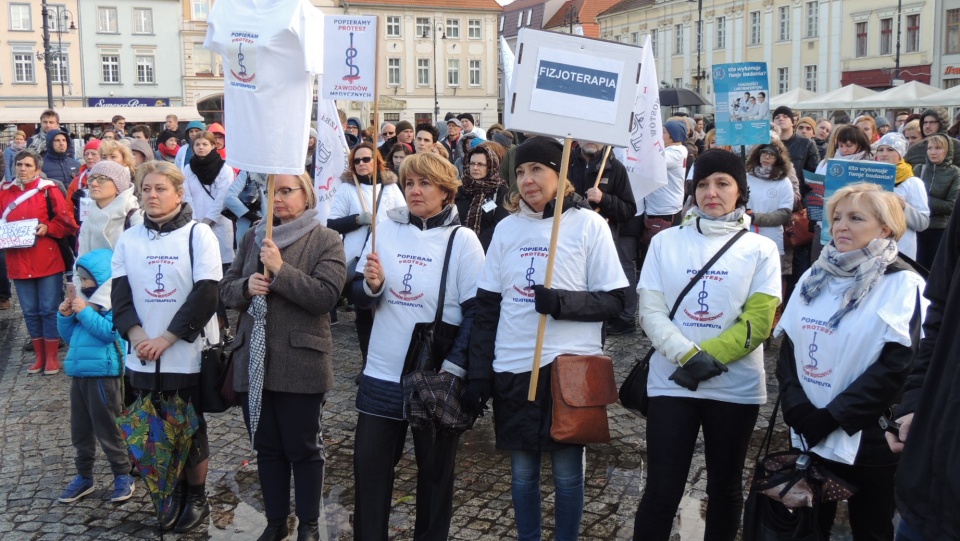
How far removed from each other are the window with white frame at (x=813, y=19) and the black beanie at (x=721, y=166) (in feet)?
168

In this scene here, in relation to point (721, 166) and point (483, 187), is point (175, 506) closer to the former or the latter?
point (721, 166)

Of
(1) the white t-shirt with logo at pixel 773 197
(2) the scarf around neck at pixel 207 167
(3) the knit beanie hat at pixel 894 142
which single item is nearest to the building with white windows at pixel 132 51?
(2) the scarf around neck at pixel 207 167

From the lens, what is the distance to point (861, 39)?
48.9m

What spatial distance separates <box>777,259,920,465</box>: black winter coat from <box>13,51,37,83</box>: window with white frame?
65.7 metres

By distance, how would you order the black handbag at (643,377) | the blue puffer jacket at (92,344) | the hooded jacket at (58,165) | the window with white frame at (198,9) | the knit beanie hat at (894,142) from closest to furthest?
1. the black handbag at (643,377)
2. the blue puffer jacket at (92,344)
3. the knit beanie hat at (894,142)
4. the hooded jacket at (58,165)
5. the window with white frame at (198,9)

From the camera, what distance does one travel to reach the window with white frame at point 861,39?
160 feet

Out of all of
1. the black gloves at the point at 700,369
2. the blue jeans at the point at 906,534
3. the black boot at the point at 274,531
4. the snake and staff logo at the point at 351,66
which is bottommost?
the black boot at the point at 274,531

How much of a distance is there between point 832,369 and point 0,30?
6627 cm

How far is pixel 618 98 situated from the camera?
4.16m

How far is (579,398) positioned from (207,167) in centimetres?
618

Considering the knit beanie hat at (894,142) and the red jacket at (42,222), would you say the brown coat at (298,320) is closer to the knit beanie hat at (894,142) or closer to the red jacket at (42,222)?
the red jacket at (42,222)

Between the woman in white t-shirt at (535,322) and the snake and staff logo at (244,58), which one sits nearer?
the woman in white t-shirt at (535,322)

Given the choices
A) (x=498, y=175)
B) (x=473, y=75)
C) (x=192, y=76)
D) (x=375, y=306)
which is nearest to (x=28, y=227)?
(x=498, y=175)

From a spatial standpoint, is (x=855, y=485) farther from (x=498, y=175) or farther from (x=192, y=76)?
(x=192, y=76)
